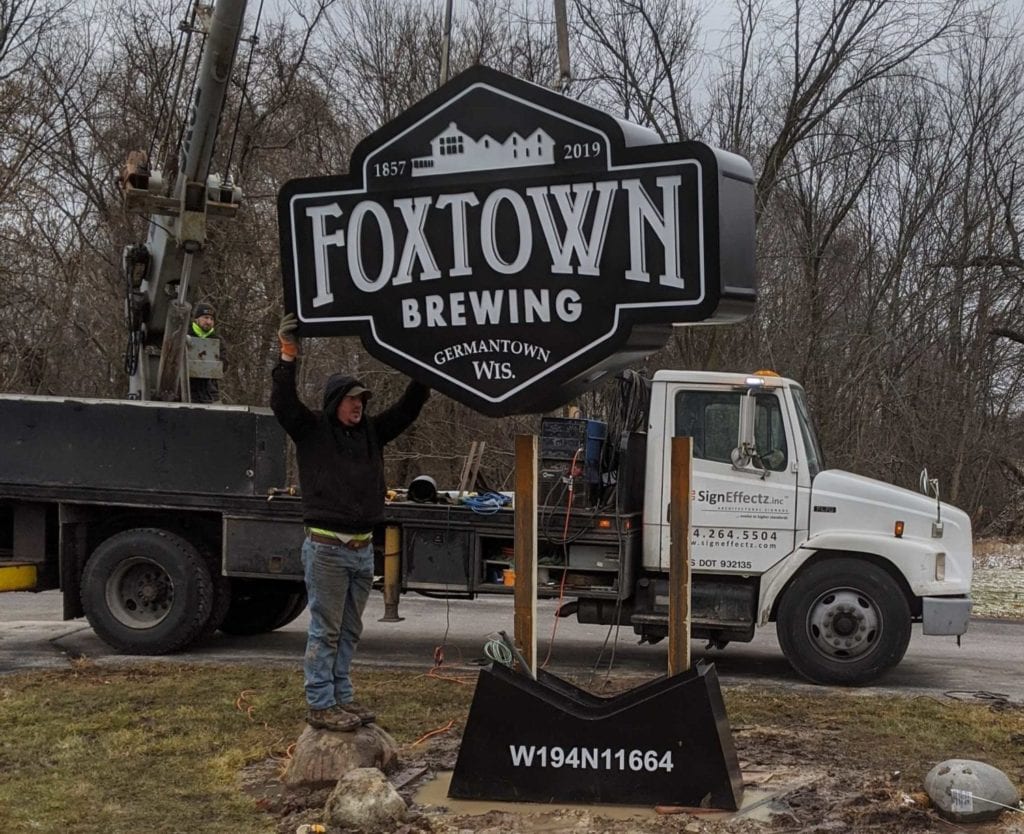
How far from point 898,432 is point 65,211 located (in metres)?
17.0

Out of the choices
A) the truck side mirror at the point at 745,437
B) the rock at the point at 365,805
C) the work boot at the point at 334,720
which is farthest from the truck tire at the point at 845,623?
the rock at the point at 365,805

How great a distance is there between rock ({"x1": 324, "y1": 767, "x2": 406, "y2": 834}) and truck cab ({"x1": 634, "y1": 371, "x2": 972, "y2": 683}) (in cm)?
440

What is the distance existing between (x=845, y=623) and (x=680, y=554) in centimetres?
388

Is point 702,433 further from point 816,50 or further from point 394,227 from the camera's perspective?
point 816,50

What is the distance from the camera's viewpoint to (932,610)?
30.7 feet

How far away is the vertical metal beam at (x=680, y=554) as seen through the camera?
609 centimetres

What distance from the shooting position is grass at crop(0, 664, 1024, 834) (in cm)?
601

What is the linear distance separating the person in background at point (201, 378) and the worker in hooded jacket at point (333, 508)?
5.95 meters

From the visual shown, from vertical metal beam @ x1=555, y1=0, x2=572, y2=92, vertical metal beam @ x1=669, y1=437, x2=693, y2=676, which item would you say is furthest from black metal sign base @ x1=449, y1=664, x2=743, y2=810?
vertical metal beam @ x1=555, y1=0, x2=572, y2=92

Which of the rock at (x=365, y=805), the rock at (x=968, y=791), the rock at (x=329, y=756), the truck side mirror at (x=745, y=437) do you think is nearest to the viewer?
the rock at (x=365, y=805)

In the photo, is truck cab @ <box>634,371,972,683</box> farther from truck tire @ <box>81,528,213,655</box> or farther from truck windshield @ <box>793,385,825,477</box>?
truck tire @ <box>81,528,213,655</box>

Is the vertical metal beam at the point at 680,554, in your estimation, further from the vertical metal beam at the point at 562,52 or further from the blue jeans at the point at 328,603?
the vertical metal beam at the point at 562,52

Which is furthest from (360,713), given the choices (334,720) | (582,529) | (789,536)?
(789,536)

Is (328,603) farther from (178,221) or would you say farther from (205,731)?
(178,221)
